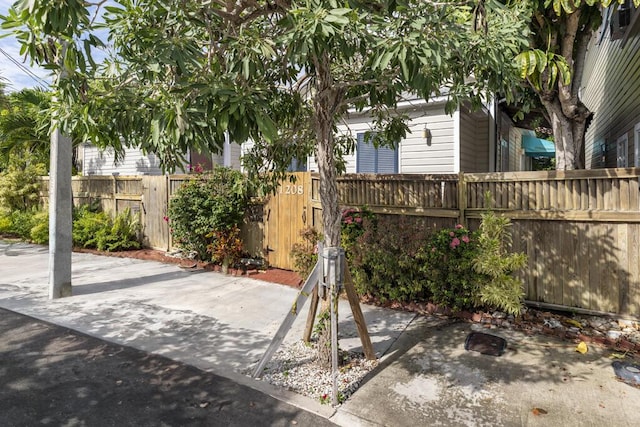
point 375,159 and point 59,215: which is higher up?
point 375,159

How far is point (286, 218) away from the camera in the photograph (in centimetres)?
729

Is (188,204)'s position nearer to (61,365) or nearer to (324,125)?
(61,365)

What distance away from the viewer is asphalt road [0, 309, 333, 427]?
9.95ft

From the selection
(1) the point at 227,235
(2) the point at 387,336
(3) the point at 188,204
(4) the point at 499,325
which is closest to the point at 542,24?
(4) the point at 499,325

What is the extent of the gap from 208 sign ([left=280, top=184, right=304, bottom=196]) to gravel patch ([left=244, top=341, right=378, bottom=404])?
3.36 metres

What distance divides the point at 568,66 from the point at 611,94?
4.84m

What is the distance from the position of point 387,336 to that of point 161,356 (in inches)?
98.1

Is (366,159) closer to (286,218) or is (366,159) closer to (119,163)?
(286,218)

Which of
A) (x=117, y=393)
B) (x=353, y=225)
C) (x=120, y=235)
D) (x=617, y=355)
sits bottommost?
(x=117, y=393)

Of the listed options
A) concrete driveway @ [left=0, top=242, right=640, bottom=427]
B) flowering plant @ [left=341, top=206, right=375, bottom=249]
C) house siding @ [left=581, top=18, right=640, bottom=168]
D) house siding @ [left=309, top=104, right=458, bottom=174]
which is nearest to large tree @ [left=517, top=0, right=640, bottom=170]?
house siding @ [left=581, top=18, right=640, bottom=168]

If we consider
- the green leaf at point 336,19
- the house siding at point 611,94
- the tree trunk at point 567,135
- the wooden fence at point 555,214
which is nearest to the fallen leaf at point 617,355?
the wooden fence at point 555,214

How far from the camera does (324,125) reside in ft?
12.4

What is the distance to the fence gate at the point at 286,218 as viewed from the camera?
704cm

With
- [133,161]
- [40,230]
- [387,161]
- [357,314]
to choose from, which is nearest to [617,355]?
[357,314]
